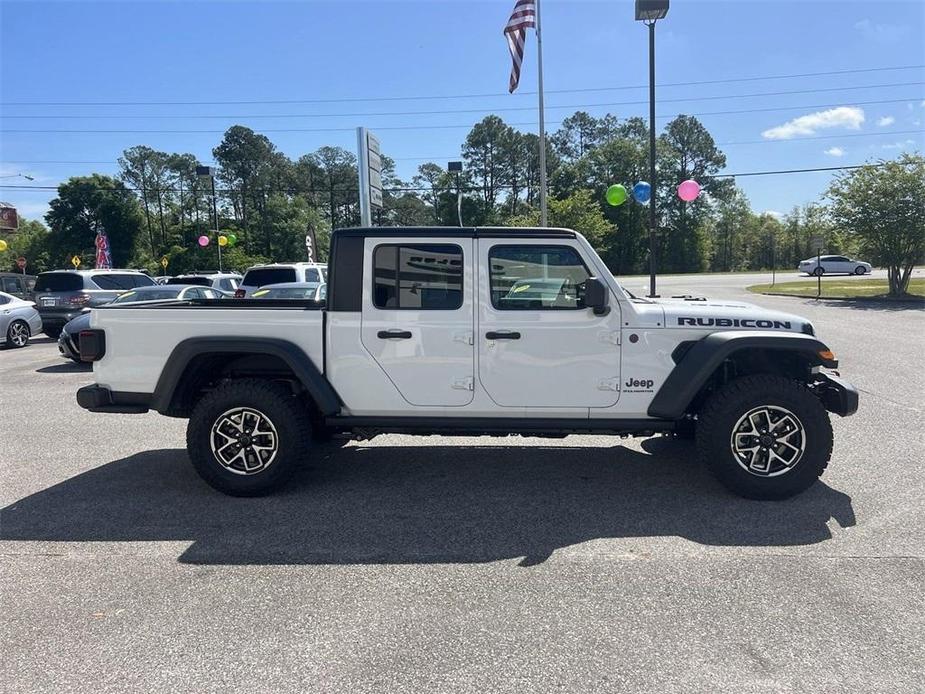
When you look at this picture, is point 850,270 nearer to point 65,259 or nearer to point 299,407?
point 299,407

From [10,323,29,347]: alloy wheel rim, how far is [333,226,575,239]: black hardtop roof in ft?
43.3

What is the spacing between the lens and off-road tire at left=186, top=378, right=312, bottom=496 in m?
4.59

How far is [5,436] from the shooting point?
6645 millimetres

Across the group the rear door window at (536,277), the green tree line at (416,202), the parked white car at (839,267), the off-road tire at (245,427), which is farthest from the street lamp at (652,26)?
the green tree line at (416,202)

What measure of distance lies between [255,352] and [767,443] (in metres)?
3.74

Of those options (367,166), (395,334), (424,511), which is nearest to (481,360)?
(395,334)

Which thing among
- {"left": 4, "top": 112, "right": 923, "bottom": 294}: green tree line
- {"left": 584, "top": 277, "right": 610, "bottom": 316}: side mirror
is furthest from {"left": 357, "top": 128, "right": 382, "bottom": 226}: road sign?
{"left": 4, "top": 112, "right": 923, "bottom": 294}: green tree line

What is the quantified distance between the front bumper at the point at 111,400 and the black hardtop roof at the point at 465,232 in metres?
1.96

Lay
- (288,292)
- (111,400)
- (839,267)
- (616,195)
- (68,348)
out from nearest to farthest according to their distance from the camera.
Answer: (111,400)
(68,348)
(288,292)
(616,195)
(839,267)

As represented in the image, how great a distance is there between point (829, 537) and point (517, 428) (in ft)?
6.86

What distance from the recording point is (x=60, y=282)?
14.6m

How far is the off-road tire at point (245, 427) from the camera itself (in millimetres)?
4586

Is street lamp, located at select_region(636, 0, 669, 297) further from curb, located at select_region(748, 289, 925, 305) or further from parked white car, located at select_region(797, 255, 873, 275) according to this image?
parked white car, located at select_region(797, 255, 873, 275)

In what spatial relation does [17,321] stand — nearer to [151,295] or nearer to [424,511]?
[151,295]
